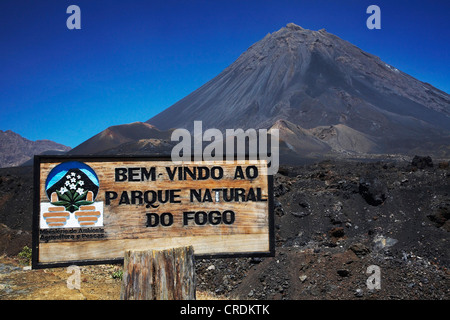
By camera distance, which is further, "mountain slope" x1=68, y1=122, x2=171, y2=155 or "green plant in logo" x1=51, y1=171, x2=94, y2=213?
"mountain slope" x1=68, y1=122, x2=171, y2=155

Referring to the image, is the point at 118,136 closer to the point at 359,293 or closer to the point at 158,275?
the point at 359,293

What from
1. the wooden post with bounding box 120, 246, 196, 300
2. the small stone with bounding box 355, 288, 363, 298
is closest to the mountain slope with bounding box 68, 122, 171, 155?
the small stone with bounding box 355, 288, 363, 298

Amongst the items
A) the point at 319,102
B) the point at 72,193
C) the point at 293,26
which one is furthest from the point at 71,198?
the point at 293,26

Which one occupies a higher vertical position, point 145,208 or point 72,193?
point 72,193

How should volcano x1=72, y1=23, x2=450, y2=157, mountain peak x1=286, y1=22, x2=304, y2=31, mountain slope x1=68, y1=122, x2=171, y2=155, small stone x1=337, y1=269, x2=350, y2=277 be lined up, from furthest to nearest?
mountain peak x1=286, y1=22, x2=304, y2=31 < mountain slope x1=68, y1=122, x2=171, y2=155 < volcano x1=72, y1=23, x2=450, y2=157 < small stone x1=337, y1=269, x2=350, y2=277

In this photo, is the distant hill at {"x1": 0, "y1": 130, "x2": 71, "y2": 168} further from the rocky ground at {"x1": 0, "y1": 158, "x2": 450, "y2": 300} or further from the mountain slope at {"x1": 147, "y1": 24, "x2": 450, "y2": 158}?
the rocky ground at {"x1": 0, "y1": 158, "x2": 450, "y2": 300}

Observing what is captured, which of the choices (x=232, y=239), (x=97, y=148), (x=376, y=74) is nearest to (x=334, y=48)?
(x=376, y=74)

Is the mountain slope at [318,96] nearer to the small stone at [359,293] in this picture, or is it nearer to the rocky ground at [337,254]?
the rocky ground at [337,254]
